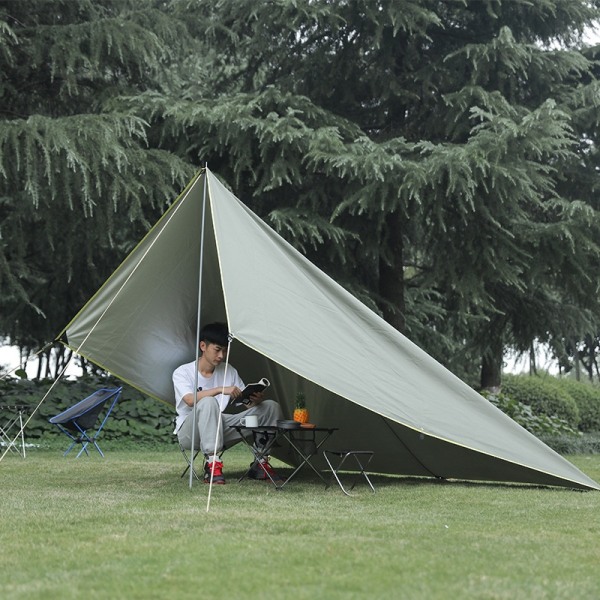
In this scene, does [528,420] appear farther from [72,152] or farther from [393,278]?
[72,152]

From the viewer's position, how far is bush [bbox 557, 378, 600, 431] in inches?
624

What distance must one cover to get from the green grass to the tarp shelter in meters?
0.35

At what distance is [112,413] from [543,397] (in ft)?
20.5

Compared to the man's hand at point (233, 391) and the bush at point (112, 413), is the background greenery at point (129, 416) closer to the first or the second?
the bush at point (112, 413)

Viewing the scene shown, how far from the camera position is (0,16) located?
10078 mm

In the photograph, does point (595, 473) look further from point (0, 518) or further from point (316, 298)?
point (0, 518)

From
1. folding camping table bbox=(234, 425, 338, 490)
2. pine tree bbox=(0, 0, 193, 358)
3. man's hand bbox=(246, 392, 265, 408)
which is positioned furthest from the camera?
pine tree bbox=(0, 0, 193, 358)

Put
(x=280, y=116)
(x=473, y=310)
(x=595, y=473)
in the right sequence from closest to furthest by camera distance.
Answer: (x=595, y=473), (x=280, y=116), (x=473, y=310)

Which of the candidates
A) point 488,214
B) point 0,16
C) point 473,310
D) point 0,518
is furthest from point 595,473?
point 0,16

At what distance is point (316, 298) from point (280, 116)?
4.86 metres

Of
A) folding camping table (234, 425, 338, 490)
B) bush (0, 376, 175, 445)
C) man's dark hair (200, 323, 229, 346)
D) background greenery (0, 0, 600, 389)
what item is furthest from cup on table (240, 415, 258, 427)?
bush (0, 376, 175, 445)

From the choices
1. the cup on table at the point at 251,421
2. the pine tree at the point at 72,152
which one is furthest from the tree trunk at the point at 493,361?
the cup on table at the point at 251,421

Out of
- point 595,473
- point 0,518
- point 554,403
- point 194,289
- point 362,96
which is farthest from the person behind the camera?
point 554,403

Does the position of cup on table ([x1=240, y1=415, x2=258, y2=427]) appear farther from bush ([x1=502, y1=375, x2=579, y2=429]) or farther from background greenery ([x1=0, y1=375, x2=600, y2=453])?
bush ([x1=502, y1=375, x2=579, y2=429])
